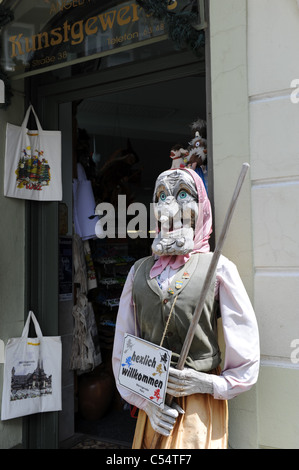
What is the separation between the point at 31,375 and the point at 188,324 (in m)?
1.78

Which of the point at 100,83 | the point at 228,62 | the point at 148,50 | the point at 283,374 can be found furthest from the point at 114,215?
the point at 283,374

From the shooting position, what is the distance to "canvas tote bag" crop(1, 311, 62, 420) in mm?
3188

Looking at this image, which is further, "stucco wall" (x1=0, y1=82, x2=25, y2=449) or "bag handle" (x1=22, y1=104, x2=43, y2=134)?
"bag handle" (x1=22, y1=104, x2=43, y2=134)

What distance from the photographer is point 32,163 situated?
3391 mm

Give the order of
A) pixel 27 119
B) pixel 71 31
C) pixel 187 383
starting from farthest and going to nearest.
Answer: pixel 27 119 < pixel 71 31 < pixel 187 383

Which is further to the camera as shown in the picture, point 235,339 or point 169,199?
point 169,199

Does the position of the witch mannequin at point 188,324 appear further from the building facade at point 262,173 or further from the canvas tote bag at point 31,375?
the canvas tote bag at point 31,375


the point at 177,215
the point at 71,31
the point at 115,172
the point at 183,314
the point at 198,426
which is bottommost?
the point at 198,426

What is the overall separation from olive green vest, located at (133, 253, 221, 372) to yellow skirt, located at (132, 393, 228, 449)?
0.15 meters

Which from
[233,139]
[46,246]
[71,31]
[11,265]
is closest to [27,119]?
[71,31]

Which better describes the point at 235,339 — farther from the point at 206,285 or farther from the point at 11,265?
the point at 11,265

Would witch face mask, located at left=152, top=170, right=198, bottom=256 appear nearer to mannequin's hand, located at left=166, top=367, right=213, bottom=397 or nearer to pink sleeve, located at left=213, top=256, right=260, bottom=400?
pink sleeve, located at left=213, top=256, right=260, bottom=400

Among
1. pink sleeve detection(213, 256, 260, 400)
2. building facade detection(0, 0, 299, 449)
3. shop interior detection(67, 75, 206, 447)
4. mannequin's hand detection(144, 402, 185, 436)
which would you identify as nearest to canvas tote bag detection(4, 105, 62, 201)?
shop interior detection(67, 75, 206, 447)

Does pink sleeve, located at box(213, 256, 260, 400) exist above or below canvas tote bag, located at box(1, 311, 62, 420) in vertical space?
above
